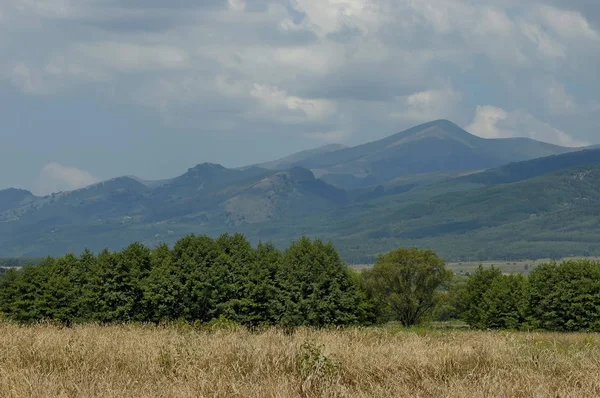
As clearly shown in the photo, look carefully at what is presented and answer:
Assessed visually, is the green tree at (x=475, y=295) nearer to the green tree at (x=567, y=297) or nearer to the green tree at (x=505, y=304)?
the green tree at (x=505, y=304)

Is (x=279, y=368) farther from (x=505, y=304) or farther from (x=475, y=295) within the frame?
(x=475, y=295)

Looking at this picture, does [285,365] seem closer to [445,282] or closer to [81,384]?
[81,384]

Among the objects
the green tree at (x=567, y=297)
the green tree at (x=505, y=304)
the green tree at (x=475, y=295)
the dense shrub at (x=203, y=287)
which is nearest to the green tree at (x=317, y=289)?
the dense shrub at (x=203, y=287)

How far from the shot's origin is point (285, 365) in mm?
12906

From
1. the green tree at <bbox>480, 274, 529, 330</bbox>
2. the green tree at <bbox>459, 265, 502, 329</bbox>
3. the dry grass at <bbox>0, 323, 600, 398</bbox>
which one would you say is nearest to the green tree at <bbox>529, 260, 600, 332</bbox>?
the green tree at <bbox>480, 274, 529, 330</bbox>

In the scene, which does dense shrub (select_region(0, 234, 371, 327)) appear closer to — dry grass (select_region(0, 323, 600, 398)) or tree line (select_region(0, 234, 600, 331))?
tree line (select_region(0, 234, 600, 331))

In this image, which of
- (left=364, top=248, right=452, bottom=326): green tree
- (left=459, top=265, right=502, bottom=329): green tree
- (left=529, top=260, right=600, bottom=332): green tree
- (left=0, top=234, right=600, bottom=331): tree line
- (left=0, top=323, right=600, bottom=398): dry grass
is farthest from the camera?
(left=459, top=265, right=502, bottom=329): green tree

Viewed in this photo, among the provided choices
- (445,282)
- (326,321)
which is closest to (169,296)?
(326,321)

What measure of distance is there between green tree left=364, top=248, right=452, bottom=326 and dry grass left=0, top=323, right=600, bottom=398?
8604cm

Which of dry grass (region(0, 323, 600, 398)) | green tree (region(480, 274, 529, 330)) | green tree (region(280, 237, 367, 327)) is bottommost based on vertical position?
green tree (region(480, 274, 529, 330))

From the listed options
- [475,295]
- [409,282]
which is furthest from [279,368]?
[475,295]

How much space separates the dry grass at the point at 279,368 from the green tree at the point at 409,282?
86039mm

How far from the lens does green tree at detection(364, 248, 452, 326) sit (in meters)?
101

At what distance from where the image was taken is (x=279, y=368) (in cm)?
1263
